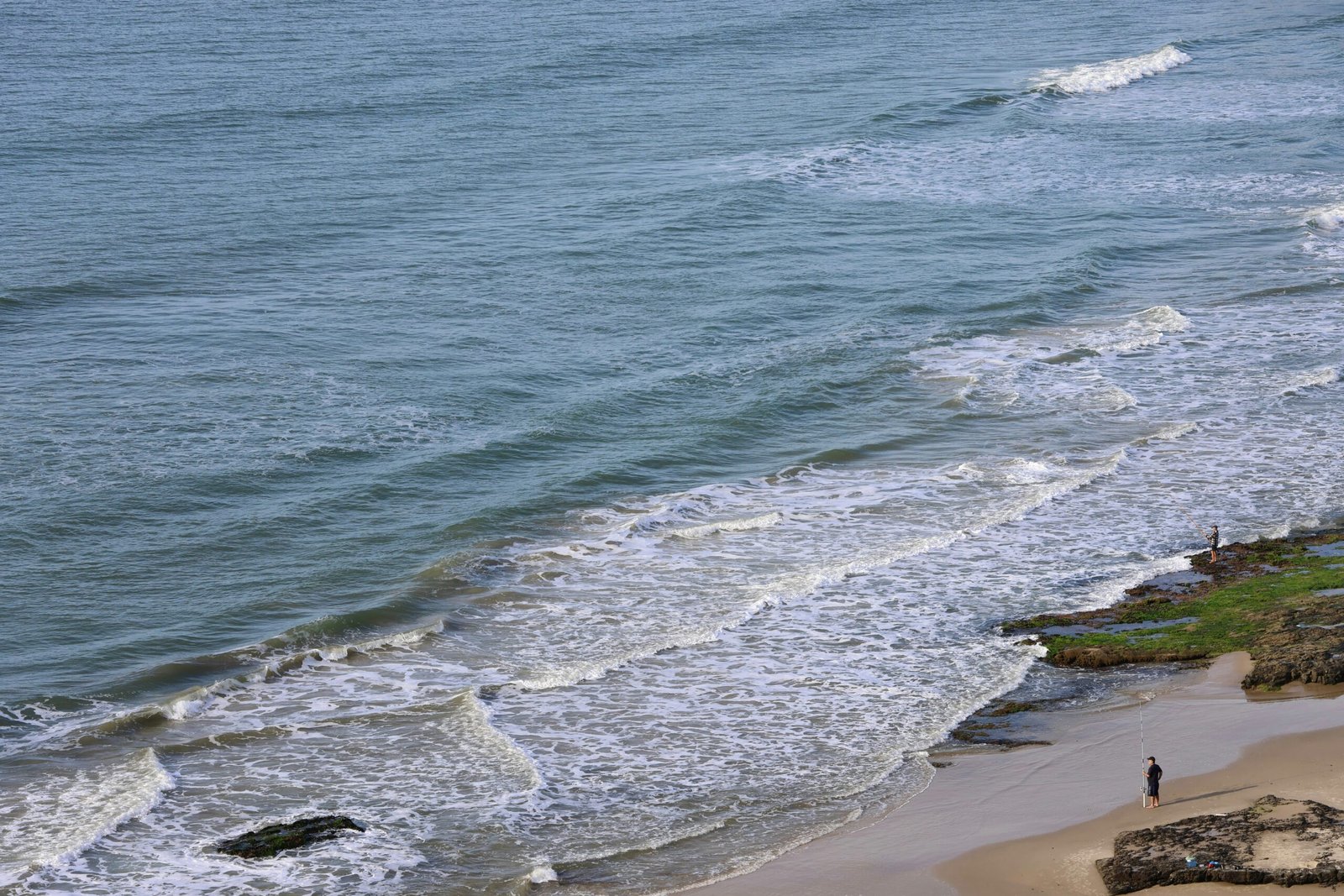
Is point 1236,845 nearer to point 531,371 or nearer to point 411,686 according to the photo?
point 411,686

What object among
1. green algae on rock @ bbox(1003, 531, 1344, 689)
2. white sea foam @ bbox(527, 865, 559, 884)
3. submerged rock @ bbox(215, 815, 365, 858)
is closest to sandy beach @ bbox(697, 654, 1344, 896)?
green algae on rock @ bbox(1003, 531, 1344, 689)

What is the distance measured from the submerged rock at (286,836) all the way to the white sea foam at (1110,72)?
55.0 metres

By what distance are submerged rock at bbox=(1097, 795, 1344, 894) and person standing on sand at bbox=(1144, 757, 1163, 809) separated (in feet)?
1.62

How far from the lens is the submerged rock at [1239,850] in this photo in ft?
48.9

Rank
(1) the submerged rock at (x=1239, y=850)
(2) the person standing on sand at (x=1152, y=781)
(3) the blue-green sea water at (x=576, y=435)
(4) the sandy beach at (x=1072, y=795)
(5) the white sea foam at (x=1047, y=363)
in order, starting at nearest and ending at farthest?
1. (1) the submerged rock at (x=1239, y=850)
2. (4) the sandy beach at (x=1072, y=795)
3. (2) the person standing on sand at (x=1152, y=781)
4. (3) the blue-green sea water at (x=576, y=435)
5. (5) the white sea foam at (x=1047, y=363)

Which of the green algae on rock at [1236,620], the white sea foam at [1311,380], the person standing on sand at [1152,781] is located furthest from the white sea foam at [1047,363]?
the person standing on sand at [1152,781]

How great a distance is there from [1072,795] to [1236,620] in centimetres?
564

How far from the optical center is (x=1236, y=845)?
50.8 feet

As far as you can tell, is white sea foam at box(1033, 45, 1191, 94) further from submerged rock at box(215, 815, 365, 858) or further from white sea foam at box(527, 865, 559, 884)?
white sea foam at box(527, 865, 559, 884)

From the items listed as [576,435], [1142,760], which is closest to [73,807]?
[1142,760]

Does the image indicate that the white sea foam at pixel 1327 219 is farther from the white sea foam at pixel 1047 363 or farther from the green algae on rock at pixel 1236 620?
the green algae on rock at pixel 1236 620

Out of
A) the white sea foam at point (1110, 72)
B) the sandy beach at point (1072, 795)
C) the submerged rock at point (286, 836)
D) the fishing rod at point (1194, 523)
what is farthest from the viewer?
the white sea foam at point (1110, 72)

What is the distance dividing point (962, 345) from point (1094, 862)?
69.5 feet

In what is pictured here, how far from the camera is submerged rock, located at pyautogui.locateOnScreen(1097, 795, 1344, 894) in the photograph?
14898 millimetres
